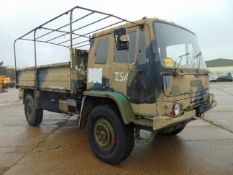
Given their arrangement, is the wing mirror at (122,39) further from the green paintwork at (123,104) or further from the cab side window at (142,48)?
the green paintwork at (123,104)

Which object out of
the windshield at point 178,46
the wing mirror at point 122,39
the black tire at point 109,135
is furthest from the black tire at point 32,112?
the windshield at point 178,46

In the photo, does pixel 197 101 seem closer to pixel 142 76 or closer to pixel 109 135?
pixel 142 76

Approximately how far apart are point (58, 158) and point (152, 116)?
2.18 metres

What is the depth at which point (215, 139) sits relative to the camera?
6.98m

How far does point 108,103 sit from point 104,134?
23.4 inches

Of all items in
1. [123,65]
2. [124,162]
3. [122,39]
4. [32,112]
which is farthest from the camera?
[32,112]

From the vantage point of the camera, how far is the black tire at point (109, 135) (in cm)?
515

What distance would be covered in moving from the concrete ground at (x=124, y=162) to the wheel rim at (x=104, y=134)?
34 cm

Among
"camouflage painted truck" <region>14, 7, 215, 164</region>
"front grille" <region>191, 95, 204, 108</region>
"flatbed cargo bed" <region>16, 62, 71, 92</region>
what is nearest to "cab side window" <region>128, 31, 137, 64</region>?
"camouflage painted truck" <region>14, 7, 215, 164</region>

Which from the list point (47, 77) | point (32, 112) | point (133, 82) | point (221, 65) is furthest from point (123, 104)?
point (221, 65)

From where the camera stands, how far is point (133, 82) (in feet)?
17.0

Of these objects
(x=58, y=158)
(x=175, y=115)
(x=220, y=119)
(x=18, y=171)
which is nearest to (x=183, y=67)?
(x=175, y=115)

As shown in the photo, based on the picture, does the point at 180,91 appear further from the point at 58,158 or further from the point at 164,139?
the point at 58,158

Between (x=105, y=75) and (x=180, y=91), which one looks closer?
(x=180, y=91)
